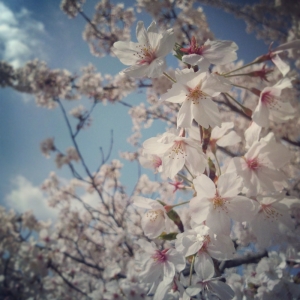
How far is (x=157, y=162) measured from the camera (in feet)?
4.71

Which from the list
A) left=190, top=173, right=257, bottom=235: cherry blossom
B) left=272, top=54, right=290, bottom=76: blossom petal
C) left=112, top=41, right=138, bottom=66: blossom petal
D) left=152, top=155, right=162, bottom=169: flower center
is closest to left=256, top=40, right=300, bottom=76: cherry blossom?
left=272, top=54, right=290, bottom=76: blossom petal

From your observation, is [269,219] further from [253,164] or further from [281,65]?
[281,65]

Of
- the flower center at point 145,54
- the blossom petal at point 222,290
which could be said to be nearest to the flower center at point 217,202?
the blossom petal at point 222,290

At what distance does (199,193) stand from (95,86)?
5384 millimetres

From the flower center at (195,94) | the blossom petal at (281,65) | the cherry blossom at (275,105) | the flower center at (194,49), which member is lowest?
the cherry blossom at (275,105)

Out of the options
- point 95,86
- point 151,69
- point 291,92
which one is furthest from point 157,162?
point 291,92

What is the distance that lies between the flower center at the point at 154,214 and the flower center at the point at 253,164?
1.73 feet

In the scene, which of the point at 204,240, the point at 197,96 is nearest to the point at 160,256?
the point at 204,240

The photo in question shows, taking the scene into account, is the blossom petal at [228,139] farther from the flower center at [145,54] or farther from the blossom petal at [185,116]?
the flower center at [145,54]

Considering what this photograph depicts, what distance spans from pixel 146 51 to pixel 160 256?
1.17m

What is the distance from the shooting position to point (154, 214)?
4.08 feet

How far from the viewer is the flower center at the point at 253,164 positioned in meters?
0.99

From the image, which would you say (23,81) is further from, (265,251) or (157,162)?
(265,251)

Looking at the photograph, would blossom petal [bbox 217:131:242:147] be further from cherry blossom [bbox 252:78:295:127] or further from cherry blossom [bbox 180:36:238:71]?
cherry blossom [bbox 180:36:238:71]
